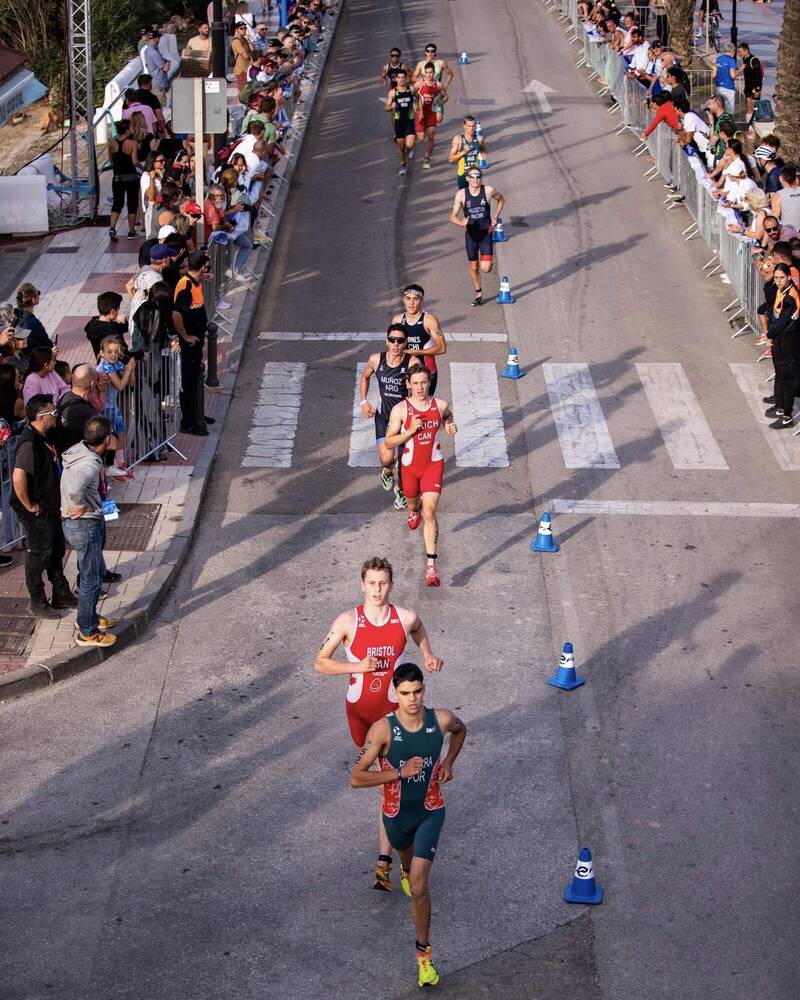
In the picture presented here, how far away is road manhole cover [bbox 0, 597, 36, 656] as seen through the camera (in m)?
12.6

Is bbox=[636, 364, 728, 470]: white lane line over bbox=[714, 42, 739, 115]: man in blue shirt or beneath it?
beneath

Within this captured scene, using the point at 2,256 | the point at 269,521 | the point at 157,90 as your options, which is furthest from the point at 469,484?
the point at 157,90

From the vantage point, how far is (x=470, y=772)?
36.0 ft

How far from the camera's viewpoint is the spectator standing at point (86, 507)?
39.4 ft

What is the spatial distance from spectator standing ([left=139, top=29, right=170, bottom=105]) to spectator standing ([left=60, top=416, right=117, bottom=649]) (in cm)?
2168

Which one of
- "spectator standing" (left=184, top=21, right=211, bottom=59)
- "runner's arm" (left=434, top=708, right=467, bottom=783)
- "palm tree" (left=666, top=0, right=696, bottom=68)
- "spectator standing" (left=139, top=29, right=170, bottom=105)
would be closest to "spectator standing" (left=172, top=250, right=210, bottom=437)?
"runner's arm" (left=434, top=708, right=467, bottom=783)

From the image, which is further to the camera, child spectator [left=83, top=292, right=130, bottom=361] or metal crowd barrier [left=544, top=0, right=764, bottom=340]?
metal crowd barrier [left=544, top=0, right=764, bottom=340]

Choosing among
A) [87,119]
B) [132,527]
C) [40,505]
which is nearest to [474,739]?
[40,505]

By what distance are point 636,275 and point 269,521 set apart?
381 inches

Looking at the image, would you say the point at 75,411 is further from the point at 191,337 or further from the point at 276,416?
the point at 276,416

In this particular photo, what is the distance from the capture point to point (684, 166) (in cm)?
2603

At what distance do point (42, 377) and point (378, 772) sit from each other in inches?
267

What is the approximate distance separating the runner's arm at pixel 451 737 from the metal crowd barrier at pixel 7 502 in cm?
617

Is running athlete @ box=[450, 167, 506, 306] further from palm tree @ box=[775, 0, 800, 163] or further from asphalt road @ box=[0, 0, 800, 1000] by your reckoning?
palm tree @ box=[775, 0, 800, 163]
